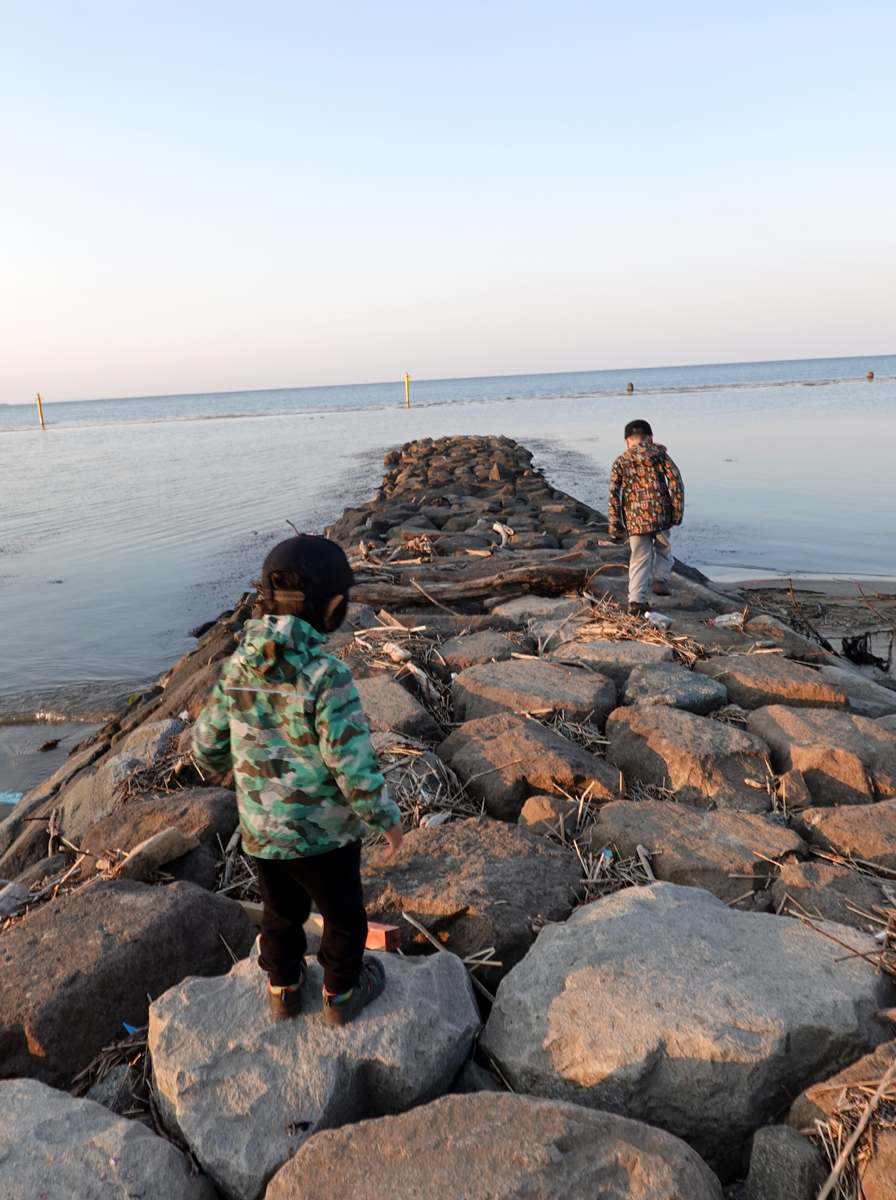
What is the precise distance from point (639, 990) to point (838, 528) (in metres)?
12.8

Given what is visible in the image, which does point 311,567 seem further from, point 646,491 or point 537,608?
point 646,491

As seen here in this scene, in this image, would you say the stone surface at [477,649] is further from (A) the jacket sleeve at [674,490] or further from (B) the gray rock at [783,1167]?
(B) the gray rock at [783,1167]

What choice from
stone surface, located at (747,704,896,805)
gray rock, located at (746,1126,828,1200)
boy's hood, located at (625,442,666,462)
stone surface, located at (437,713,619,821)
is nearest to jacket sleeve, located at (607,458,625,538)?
boy's hood, located at (625,442,666,462)

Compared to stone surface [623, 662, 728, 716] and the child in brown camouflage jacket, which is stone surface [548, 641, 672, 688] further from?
the child in brown camouflage jacket

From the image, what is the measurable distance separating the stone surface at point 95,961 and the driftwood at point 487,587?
4.09 metres

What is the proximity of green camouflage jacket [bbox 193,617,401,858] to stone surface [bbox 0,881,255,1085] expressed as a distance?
0.66 meters

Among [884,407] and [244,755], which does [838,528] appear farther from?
[884,407]

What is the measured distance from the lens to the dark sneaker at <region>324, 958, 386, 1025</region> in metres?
2.26

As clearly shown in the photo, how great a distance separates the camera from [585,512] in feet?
44.8

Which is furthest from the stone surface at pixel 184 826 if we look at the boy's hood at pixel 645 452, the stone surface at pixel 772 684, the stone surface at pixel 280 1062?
the boy's hood at pixel 645 452

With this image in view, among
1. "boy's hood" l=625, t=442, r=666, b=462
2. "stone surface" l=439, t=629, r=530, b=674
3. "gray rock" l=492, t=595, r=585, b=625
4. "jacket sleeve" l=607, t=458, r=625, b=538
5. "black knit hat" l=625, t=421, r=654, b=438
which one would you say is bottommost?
"gray rock" l=492, t=595, r=585, b=625

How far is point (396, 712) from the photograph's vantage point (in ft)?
14.2

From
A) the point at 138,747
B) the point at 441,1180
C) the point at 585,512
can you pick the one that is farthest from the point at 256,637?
the point at 585,512

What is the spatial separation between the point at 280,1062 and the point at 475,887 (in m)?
0.90
